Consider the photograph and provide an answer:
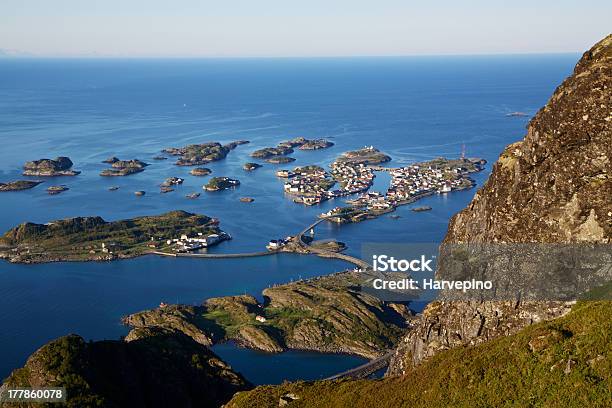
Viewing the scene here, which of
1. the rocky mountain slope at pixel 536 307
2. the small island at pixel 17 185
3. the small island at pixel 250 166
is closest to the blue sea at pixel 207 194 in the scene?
the small island at pixel 250 166

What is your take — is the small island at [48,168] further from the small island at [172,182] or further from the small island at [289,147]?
the small island at [289,147]

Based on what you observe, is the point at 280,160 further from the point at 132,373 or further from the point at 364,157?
the point at 132,373

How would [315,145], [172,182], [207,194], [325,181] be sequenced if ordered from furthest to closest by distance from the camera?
[315,145], [172,182], [325,181], [207,194]

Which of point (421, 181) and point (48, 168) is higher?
point (421, 181)

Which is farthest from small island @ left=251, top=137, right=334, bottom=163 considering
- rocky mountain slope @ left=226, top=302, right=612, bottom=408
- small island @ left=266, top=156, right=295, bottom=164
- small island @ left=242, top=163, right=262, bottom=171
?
rocky mountain slope @ left=226, top=302, right=612, bottom=408

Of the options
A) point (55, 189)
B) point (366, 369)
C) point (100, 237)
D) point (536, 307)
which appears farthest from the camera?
point (55, 189)

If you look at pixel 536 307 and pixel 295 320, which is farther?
pixel 295 320

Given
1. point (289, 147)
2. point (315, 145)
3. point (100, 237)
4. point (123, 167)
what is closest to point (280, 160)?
point (289, 147)
